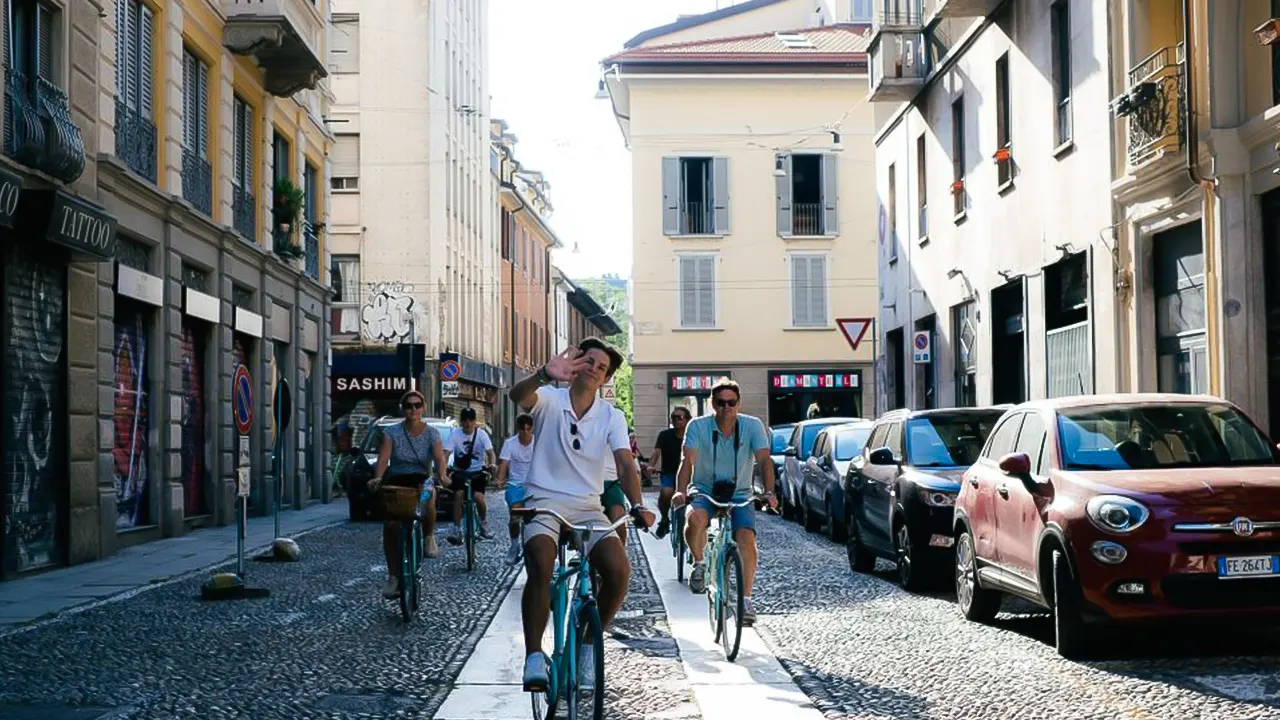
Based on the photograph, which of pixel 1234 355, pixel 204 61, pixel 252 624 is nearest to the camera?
pixel 252 624

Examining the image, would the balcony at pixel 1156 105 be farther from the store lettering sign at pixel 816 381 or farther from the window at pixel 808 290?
the window at pixel 808 290

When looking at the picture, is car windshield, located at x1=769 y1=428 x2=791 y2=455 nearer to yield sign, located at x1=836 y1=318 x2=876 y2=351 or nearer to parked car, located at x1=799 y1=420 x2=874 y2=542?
yield sign, located at x1=836 y1=318 x2=876 y2=351

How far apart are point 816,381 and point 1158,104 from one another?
100.0 ft

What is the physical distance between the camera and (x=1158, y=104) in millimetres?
17688

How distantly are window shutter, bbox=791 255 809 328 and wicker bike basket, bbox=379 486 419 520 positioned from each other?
36454 millimetres

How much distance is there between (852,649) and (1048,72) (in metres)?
13.6

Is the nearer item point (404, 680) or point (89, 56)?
point (404, 680)

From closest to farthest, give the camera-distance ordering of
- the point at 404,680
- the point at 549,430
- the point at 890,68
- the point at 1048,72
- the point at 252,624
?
the point at 549,430 → the point at 404,680 → the point at 252,624 → the point at 1048,72 → the point at 890,68

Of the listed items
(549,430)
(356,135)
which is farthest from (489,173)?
(549,430)

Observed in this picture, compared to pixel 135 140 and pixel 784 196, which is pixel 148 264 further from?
pixel 784 196

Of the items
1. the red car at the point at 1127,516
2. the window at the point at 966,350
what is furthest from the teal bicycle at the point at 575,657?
the window at the point at 966,350

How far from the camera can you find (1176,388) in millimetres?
18438

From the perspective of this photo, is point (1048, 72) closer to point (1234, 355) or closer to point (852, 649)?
point (1234, 355)

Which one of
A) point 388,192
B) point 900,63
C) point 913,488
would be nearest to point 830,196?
point 388,192
